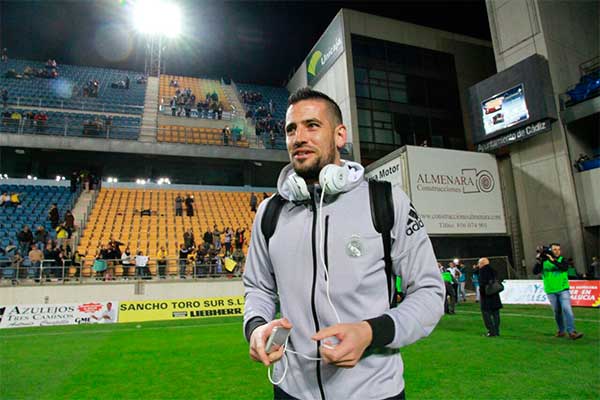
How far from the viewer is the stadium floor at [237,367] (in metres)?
5.65

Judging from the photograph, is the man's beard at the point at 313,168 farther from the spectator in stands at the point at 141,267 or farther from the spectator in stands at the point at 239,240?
the spectator in stands at the point at 239,240

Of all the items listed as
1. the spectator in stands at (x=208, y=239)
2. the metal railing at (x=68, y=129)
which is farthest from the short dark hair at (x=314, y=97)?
the metal railing at (x=68, y=129)

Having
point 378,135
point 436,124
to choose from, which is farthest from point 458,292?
point 436,124

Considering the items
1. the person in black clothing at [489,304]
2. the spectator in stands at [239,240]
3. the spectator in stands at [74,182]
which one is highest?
the spectator in stands at [74,182]

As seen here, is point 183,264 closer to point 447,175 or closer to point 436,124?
point 447,175

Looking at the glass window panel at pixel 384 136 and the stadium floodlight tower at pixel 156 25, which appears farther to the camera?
the stadium floodlight tower at pixel 156 25

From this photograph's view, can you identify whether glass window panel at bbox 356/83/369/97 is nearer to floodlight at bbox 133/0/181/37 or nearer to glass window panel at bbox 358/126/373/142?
glass window panel at bbox 358/126/373/142

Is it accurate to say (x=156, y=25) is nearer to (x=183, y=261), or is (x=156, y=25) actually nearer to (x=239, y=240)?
(x=239, y=240)

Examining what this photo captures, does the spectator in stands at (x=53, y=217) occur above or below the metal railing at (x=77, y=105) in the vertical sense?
below

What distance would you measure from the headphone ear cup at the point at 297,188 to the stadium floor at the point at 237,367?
443 cm

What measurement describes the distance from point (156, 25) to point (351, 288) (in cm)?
4627

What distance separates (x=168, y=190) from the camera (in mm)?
29062

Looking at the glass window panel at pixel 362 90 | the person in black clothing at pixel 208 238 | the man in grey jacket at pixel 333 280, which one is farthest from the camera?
the glass window panel at pixel 362 90

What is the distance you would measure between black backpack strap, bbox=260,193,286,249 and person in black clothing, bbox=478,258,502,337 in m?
9.50
